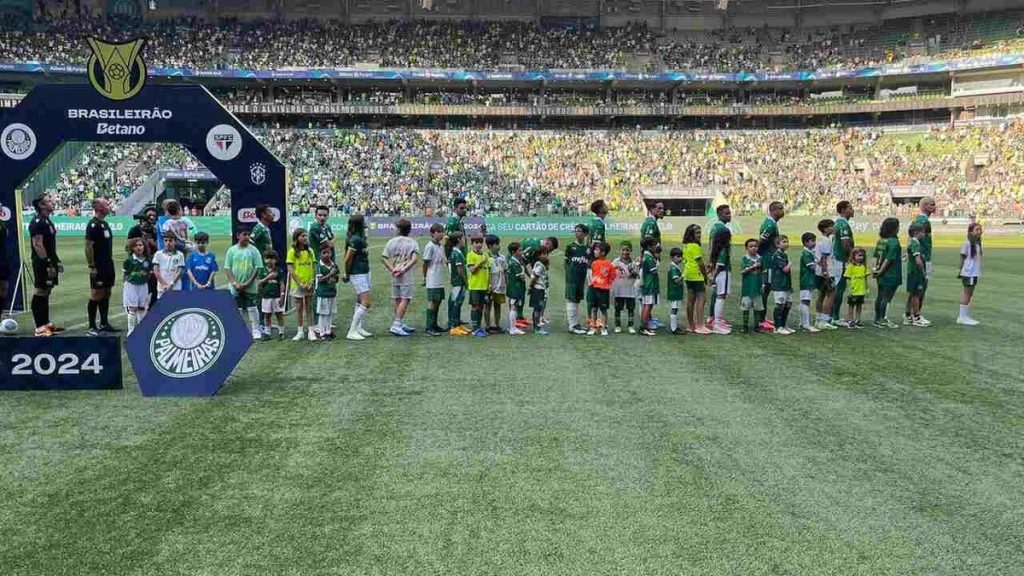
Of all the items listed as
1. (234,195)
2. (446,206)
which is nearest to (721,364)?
(234,195)

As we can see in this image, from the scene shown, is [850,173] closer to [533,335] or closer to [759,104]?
[759,104]

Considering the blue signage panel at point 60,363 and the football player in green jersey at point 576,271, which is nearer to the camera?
the blue signage panel at point 60,363

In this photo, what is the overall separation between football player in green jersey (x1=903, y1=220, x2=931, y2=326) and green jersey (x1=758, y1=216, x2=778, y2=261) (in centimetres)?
223

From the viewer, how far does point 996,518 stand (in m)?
4.79

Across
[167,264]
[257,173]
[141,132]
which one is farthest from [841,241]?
[141,132]

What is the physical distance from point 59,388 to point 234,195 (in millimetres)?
5761

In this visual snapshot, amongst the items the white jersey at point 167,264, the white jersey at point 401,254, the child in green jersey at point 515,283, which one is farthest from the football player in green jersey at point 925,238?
the white jersey at point 167,264

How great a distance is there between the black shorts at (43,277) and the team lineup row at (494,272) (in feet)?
0.06

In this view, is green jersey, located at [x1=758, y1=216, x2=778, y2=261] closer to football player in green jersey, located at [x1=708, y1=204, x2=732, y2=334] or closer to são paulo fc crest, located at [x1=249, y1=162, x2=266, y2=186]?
football player in green jersey, located at [x1=708, y1=204, x2=732, y2=334]

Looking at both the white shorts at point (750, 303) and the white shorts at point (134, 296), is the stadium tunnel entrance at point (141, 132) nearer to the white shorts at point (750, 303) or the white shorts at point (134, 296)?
the white shorts at point (134, 296)

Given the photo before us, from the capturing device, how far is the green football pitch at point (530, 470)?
4281 mm

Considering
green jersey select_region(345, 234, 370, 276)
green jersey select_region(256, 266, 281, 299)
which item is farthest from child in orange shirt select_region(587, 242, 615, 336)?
green jersey select_region(256, 266, 281, 299)

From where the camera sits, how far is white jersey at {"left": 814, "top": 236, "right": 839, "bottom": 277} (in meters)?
11.5

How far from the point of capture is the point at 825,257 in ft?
38.1
